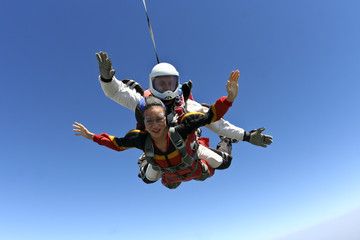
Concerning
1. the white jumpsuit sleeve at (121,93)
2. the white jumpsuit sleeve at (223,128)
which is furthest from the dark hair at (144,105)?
the white jumpsuit sleeve at (223,128)

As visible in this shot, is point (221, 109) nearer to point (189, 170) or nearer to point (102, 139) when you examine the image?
point (189, 170)

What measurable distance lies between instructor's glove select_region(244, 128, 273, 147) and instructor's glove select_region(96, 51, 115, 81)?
2363 mm

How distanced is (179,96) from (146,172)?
1.63 metres

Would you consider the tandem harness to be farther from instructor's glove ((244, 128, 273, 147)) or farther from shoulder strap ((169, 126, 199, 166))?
instructor's glove ((244, 128, 273, 147))

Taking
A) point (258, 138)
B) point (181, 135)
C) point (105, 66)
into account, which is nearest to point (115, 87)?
point (105, 66)

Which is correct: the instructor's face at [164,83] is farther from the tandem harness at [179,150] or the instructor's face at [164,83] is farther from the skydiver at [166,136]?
the tandem harness at [179,150]

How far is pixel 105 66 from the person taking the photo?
9.45 feet

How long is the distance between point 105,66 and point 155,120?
3.63 ft

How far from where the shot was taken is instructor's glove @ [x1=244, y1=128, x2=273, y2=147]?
3434 millimetres

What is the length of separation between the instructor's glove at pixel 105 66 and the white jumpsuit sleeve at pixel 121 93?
0.48ft

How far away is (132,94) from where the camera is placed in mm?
3375

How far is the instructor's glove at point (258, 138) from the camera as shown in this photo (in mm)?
3434

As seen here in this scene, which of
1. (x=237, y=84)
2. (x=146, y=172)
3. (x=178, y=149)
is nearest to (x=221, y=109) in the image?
(x=237, y=84)
